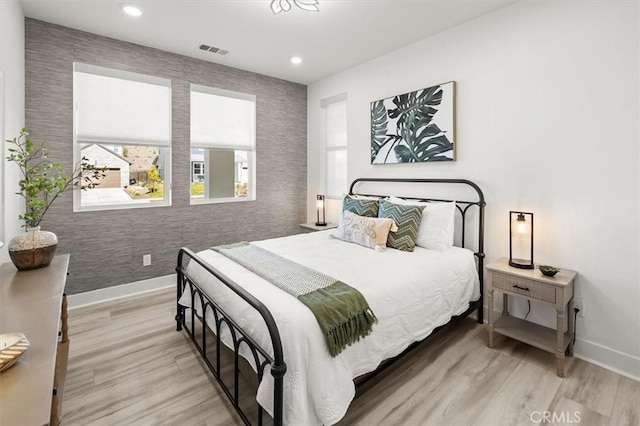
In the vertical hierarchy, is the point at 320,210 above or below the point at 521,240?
above

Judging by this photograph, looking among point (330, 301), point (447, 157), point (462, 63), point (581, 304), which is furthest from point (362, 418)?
point (462, 63)

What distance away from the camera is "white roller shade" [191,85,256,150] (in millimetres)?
3979

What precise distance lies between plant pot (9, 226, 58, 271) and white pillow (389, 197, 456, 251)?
9.24 feet

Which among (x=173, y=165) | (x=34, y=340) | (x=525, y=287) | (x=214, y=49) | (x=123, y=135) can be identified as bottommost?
(x=525, y=287)

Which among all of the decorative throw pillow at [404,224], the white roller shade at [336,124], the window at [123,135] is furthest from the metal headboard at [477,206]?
the window at [123,135]

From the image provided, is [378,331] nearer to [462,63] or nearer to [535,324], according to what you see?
[535,324]

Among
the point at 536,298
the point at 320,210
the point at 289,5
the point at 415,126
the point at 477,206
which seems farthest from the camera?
the point at 320,210

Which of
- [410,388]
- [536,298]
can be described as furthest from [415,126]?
[410,388]

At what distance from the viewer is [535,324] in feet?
8.48

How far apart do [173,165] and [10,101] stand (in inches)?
60.2

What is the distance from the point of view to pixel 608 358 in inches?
89.7

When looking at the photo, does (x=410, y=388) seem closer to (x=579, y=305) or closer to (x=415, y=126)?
(x=579, y=305)

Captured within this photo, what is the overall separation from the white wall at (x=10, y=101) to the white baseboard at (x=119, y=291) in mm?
928

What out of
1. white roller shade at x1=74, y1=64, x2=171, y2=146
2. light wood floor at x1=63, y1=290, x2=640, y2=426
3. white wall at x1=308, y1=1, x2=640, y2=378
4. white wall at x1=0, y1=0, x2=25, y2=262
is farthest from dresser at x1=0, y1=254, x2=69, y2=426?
white wall at x1=308, y1=1, x2=640, y2=378
